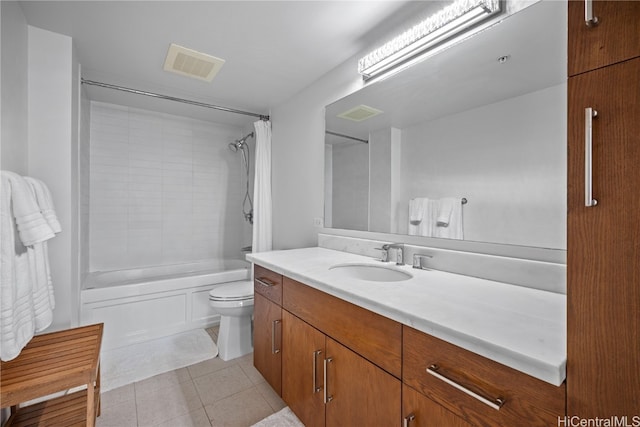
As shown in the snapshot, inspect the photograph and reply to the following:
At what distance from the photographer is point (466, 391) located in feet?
2.22

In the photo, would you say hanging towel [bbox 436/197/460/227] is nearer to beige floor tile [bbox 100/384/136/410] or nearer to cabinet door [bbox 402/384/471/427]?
cabinet door [bbox 402/384/471/427]

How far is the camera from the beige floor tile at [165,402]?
5.17 feet

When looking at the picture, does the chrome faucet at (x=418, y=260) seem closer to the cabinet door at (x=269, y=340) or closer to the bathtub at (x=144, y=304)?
the cabinet door at (x=269, y=340)

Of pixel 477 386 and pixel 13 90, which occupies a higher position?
pixel 13 90

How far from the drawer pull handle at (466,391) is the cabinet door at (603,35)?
723 millimetres

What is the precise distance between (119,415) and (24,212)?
1.24 m

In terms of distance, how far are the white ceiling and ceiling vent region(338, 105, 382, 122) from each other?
0.38 m

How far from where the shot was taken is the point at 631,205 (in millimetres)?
500

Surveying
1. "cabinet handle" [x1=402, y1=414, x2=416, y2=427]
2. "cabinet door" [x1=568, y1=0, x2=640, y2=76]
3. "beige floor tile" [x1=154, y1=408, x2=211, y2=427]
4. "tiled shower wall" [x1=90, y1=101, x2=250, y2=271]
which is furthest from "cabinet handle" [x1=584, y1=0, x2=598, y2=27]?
"tiled shower wall" [x1=90, y1=101, x2=250, y2=271]

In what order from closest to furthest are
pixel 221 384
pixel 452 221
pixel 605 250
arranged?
pixel 605 250 < pixel 452 221 < pixel 221 384

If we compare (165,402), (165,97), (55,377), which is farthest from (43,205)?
(165,97)

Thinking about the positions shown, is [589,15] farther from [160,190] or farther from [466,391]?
[160,190]

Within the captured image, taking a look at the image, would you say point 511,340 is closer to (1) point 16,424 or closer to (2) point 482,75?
(2) point 482,75

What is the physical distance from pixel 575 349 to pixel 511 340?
0.11 metres
